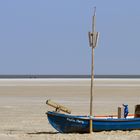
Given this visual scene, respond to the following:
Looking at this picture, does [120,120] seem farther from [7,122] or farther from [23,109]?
[23,109]

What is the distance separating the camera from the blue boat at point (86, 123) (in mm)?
19469

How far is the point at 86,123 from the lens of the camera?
19438 mm

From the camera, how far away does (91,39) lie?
62.0 ft

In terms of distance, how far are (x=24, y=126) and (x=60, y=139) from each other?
5.23m

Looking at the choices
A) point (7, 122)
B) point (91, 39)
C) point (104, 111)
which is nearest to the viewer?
point (91, 39)

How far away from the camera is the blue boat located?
766 inches

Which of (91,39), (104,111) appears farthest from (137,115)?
(104,111)

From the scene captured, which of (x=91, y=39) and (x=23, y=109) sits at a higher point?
(x=91, y=39)

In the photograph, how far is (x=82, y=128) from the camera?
19562 millimetres

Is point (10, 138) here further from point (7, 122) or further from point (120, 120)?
point (7, 122)

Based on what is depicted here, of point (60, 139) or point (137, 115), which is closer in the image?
point (60, 139)

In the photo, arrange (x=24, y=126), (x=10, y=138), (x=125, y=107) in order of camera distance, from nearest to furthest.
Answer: (x=10, y=138) → (x=125, y=107) → (x=24, y=126)

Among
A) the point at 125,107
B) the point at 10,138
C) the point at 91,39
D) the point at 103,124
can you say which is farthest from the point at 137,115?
the point at 10,138

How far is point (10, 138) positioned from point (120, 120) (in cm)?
393
